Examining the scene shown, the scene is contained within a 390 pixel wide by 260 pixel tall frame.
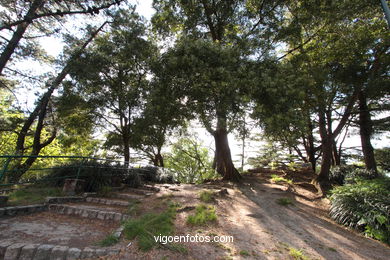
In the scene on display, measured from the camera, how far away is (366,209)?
4461mm

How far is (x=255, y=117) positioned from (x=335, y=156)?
1130 centimetres

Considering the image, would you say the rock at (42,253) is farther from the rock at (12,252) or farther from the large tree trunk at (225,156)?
the large tree trunk at (225,156)

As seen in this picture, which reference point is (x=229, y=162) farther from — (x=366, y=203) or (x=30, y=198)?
(x=30, y=198)

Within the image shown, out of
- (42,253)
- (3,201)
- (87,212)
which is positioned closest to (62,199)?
(3,201)

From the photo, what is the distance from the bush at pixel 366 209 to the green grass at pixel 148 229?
502 centimetres

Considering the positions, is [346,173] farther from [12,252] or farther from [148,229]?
[12,252]

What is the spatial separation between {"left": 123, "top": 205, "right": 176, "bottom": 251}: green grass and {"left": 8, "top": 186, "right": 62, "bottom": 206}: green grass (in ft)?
10.5

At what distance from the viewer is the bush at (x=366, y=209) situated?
159 inches

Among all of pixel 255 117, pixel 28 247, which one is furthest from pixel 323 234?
pixel 28 247

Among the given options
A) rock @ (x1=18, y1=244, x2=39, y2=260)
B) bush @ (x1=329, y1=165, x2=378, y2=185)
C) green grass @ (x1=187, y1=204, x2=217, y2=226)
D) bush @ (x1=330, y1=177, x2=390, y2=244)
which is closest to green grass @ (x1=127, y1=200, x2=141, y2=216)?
green grass @ (x1=187, y1=204, x2=217, y2=226)

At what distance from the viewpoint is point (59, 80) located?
8953mm

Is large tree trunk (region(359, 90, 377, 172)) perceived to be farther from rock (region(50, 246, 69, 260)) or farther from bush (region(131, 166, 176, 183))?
rock (region(50, 246, 69, 260))

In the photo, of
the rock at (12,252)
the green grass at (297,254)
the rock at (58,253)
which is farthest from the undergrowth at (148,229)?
the green grass at (297,254)

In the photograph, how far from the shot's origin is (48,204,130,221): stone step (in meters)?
3.78
